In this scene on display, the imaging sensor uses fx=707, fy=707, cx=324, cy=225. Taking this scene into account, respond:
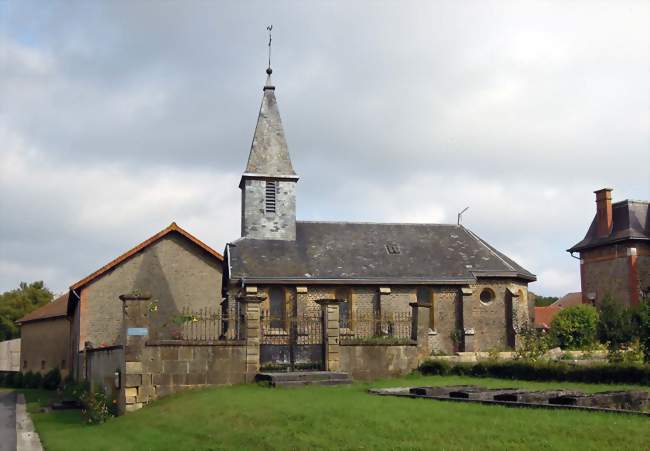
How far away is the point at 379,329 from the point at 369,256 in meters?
8.19

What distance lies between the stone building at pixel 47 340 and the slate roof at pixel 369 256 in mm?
A: 14307

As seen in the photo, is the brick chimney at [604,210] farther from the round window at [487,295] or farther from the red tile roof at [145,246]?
the red tile roof at [145,246]

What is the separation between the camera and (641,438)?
9633 millimetres

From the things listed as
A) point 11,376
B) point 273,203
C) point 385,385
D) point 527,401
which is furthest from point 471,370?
point 11,376

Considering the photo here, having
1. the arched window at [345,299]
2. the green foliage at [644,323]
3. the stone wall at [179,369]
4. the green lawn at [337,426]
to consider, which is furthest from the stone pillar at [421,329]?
the arched window at [345,299]

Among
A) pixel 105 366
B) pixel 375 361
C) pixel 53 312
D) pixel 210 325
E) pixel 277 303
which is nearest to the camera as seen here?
pixel 375 361

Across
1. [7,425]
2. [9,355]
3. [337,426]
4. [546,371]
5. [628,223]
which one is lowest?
[7,425]

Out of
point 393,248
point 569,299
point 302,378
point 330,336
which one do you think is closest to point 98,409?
point 302,378

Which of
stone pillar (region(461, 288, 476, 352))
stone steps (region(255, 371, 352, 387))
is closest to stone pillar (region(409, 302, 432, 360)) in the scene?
stone steps (region(255, 371, 352, 387))

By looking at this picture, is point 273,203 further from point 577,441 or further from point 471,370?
point 577,441

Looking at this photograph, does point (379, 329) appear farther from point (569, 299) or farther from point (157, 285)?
point (569, 299)

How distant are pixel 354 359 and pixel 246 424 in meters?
8.12

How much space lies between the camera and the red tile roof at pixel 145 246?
32828mm

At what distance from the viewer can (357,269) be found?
33.3m
